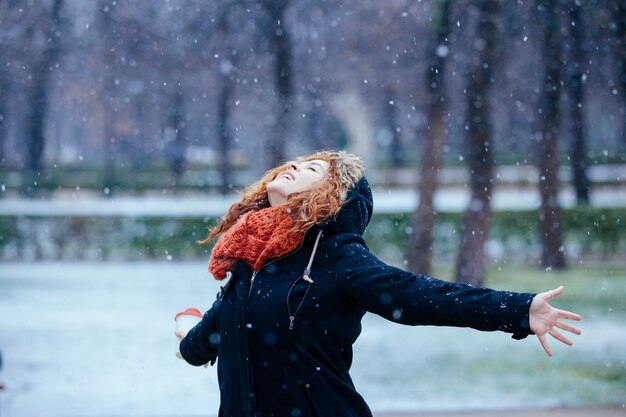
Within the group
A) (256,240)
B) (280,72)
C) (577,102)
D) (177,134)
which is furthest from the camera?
(177,134)

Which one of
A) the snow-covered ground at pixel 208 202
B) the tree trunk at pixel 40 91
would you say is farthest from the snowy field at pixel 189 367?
the snow-covered ground at pixel 208 202

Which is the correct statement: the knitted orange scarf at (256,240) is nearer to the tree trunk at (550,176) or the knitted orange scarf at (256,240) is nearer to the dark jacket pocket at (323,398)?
the dark jacket pocket at (323,398)

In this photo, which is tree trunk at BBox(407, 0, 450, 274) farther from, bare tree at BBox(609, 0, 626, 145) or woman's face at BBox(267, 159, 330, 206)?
woman's face at BBox(267, 159, 330, 206)

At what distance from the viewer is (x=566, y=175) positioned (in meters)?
37.0

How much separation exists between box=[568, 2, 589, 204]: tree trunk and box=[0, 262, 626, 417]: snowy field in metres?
5.04

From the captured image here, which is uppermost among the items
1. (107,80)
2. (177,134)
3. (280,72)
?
(107,80)

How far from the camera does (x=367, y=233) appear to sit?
1612 centimetres

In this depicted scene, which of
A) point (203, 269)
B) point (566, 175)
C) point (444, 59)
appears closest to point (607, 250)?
point (444, 59)

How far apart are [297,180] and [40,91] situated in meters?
16.7

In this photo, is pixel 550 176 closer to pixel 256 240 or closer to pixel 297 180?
pixel 297 180

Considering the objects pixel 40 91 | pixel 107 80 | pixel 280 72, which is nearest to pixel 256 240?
pixel 280 72

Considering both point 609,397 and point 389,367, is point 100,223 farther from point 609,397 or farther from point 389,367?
point 609,397

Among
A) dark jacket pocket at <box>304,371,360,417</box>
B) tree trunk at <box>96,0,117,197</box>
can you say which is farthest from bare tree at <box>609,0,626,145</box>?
dark jacket pocket at <box>304,371,360,417</box>

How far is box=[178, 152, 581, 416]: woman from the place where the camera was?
2580 mm
